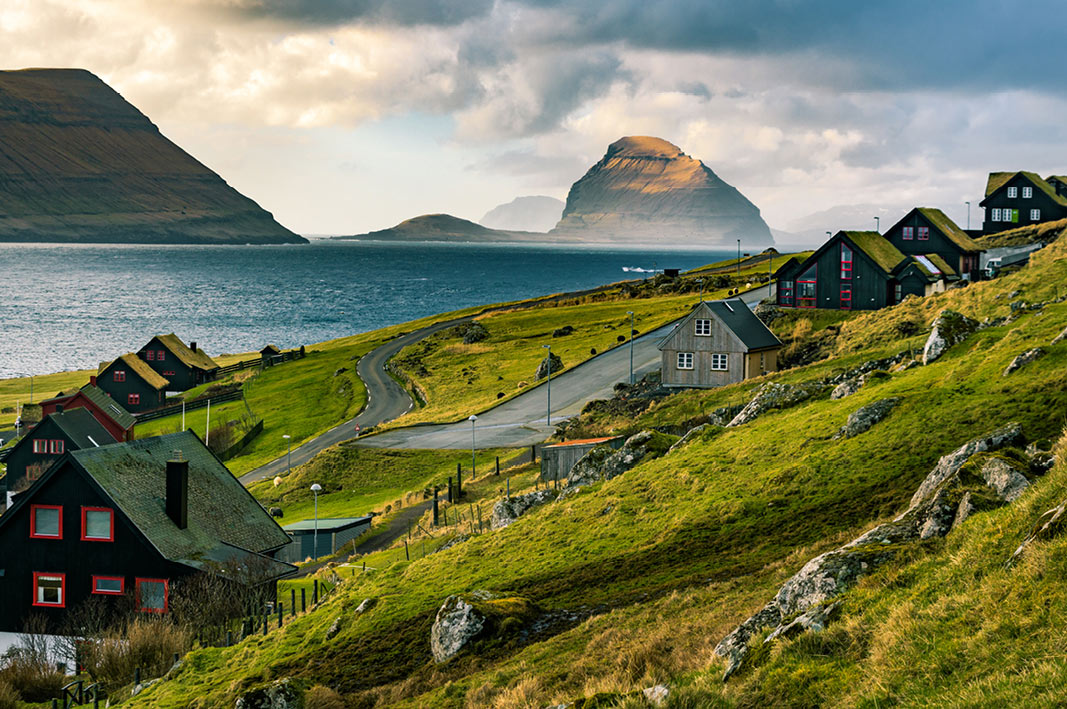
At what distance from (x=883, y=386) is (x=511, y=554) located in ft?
52.6

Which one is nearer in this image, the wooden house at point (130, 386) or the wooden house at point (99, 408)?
the wooden house at point (99, 408)

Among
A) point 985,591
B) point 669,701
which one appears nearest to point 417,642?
point 669,701

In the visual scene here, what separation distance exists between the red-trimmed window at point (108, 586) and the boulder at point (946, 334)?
3469cm

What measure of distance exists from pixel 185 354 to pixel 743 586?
118 meters

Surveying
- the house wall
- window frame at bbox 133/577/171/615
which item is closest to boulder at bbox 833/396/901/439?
the house wall

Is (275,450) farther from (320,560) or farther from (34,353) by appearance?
(34,353)

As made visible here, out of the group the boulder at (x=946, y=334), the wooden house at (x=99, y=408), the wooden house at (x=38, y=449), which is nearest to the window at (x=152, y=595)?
the boulder at (x=946, y=334)

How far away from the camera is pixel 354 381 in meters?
112

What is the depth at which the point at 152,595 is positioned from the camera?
38406 millimetres

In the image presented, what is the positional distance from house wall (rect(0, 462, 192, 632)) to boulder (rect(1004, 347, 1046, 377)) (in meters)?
31.5

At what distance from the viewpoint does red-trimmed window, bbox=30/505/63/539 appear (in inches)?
1566

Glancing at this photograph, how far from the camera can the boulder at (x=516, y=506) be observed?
3691 cm

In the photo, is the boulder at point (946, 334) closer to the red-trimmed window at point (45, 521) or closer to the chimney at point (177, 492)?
the chimney at point (177, 492)

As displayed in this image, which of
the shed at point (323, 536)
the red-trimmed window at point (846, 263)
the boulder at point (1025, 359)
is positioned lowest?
the shed at point (323, 536)
